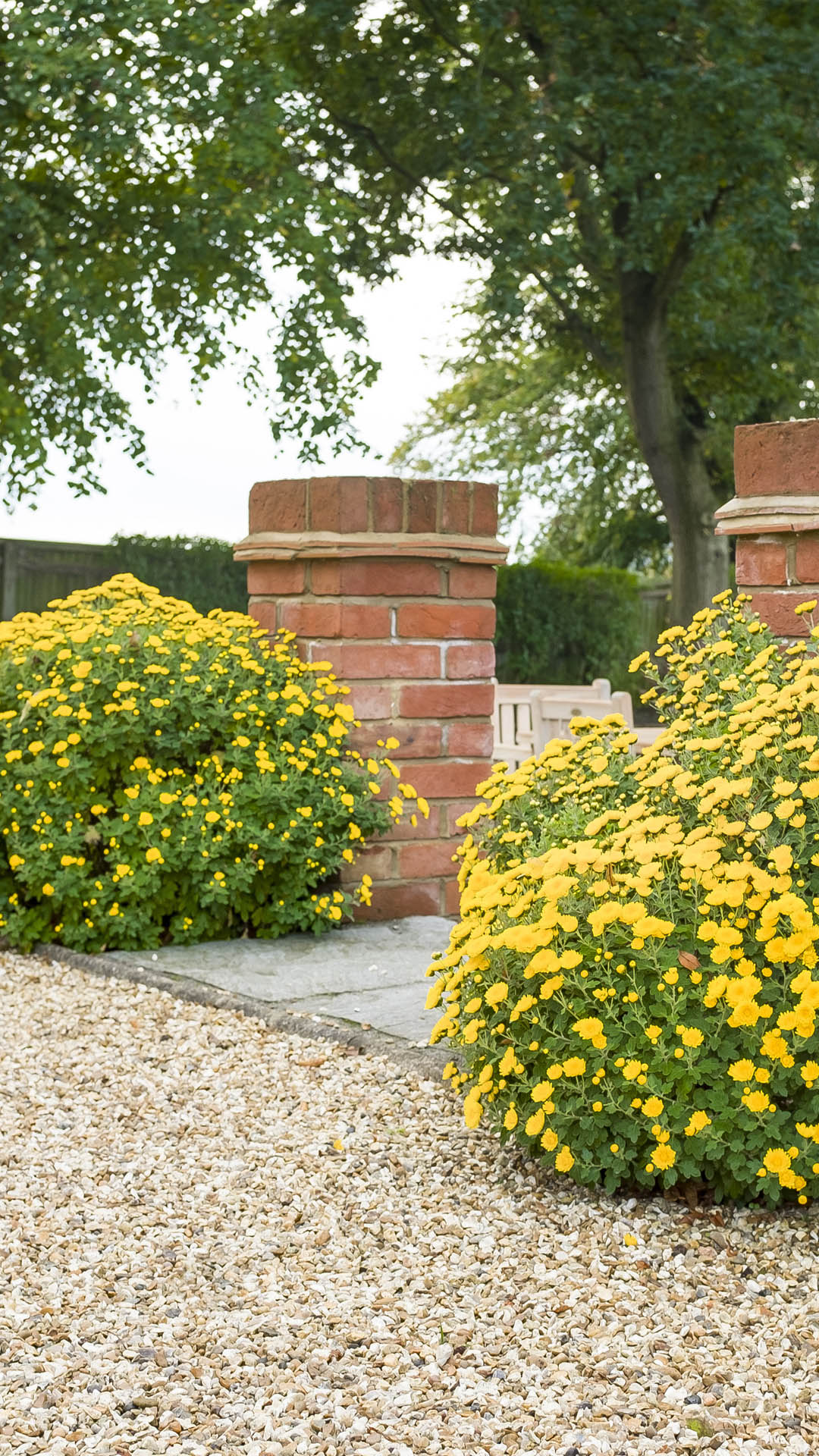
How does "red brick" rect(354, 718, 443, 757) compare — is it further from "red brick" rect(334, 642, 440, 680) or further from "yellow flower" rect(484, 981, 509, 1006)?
"yellow flower" rect(484, 981, 509, 1006)

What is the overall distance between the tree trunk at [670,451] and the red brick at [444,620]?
33.0 ft

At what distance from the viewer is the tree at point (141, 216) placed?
1174cm

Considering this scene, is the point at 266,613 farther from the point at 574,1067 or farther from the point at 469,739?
the point at 574,1067

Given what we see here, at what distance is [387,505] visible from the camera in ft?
15.7

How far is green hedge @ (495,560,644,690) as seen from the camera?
15.6 metres

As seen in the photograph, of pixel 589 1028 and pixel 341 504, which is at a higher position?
pixel 341 504

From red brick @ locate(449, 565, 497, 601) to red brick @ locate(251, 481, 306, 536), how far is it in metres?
0.52

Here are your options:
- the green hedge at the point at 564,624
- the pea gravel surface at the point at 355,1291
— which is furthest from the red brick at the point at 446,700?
the green hedge at the point at 564,624

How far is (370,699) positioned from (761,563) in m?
1.37

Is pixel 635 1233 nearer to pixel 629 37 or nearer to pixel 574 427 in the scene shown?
pixel 629 37

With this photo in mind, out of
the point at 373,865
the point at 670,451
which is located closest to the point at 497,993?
the point at 373,865

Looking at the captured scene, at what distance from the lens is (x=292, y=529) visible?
16.0 feet

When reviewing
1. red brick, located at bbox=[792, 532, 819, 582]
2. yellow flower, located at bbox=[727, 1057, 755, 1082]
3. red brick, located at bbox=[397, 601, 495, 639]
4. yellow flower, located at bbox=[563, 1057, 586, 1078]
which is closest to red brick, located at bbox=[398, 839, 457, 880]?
red brick, located at bbox=[397, 601, 495, 639]

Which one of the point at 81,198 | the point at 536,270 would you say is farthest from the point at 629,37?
the point at 81,198
